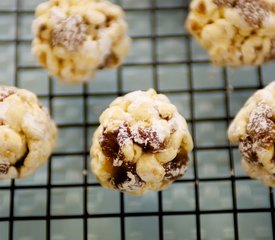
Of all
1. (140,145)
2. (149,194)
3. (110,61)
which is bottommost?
(149,194)

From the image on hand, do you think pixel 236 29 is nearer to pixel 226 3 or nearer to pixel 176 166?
pixel 226 3

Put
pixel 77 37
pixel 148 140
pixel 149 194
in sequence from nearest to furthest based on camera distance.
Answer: pixel 148 140
pixel 77 37
pixel 149 194

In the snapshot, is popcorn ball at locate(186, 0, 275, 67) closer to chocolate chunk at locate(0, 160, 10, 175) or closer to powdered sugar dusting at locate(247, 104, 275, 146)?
powdered sugar dusting at locate(247, 104, 275, 146)

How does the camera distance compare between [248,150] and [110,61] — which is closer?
[248,150]

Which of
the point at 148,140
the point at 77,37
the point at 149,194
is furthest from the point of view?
the point at 149,194

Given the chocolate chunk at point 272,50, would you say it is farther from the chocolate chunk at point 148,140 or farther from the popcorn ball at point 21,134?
the popcorn ball at point 21,134

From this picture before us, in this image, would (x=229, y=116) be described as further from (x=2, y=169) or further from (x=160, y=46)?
(x=2, y=169)

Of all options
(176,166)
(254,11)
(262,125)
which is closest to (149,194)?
(176,166)

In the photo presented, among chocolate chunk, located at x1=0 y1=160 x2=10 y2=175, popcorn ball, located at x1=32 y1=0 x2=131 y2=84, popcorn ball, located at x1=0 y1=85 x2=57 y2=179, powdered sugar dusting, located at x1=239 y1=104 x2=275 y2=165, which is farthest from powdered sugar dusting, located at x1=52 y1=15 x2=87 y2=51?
powdered sugar dusting, located at x1=239 y1=104 x2=275 y2=165
